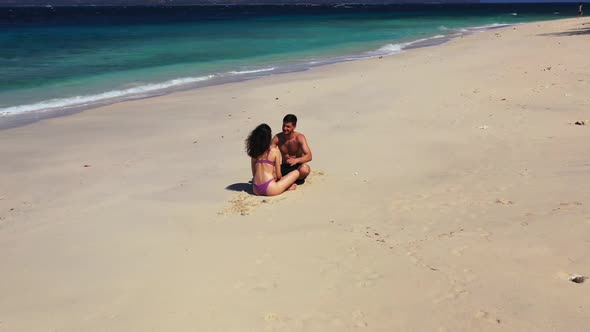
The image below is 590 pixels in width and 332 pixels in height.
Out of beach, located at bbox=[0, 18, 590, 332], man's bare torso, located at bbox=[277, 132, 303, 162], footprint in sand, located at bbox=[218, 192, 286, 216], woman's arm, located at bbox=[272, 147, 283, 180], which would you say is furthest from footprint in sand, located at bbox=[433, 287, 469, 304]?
man's bare torso, located at bbox=[277, 132, 303, 162]

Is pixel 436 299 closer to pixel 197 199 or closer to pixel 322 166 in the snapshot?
pixel 197 199

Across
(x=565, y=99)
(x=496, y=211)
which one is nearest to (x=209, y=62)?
(x=565, y=99)

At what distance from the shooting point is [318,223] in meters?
5.42

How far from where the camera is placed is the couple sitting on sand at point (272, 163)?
6.48m

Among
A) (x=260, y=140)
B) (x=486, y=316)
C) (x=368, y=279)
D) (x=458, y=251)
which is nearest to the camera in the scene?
(x=486, y=316)

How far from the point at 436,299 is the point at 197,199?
137 inches

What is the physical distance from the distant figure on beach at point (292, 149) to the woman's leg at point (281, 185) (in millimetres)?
190

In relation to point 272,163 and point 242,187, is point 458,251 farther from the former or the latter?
point 242,187

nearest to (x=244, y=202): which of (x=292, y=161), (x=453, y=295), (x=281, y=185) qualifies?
(x=281, y=185)

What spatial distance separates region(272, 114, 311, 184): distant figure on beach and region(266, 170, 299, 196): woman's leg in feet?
0.62

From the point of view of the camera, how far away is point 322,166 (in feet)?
24.7

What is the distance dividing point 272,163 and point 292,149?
0.56 m

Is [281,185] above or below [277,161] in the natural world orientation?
below

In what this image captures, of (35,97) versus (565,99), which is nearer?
(565,99)
